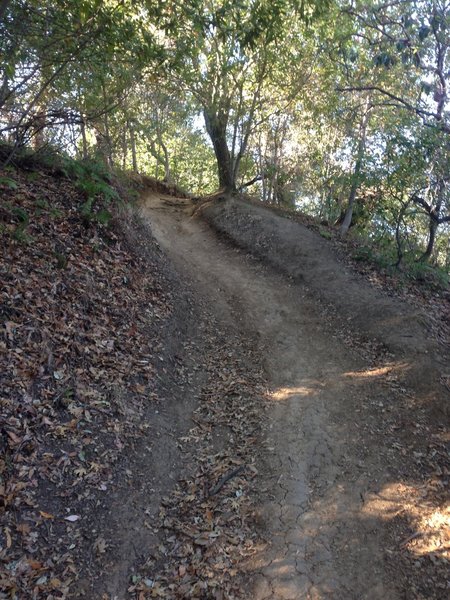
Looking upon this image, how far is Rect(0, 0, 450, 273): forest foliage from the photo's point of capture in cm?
798

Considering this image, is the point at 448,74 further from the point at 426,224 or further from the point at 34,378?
the point at 34,378

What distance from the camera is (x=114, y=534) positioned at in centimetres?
472

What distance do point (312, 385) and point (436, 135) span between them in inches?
289

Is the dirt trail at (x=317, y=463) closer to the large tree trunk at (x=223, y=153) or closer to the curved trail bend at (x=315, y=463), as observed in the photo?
the curved trail bend at (x=315, y=463)

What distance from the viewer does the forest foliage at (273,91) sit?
7.98m

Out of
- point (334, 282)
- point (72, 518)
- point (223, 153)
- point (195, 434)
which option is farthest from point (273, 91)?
point (72, 518)

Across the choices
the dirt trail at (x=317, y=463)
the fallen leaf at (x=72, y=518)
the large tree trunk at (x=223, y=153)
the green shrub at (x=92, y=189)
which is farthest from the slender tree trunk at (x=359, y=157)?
the fallen leaf at (x=72, y=518)

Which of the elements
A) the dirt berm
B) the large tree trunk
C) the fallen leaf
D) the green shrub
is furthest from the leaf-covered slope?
the large tree trunk

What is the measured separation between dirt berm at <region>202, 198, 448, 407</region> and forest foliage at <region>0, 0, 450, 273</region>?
1802 millimetres

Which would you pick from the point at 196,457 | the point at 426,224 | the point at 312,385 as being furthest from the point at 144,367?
the point at 426,224

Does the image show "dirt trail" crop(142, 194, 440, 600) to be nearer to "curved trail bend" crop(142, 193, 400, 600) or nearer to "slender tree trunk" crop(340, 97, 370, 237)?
"curved trail bend" crop(142, 193, 400, 600)

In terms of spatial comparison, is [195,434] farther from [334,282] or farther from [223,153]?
[223,153]

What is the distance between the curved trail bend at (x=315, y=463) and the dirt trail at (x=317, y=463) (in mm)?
12

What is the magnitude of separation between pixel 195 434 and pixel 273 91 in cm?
1578
